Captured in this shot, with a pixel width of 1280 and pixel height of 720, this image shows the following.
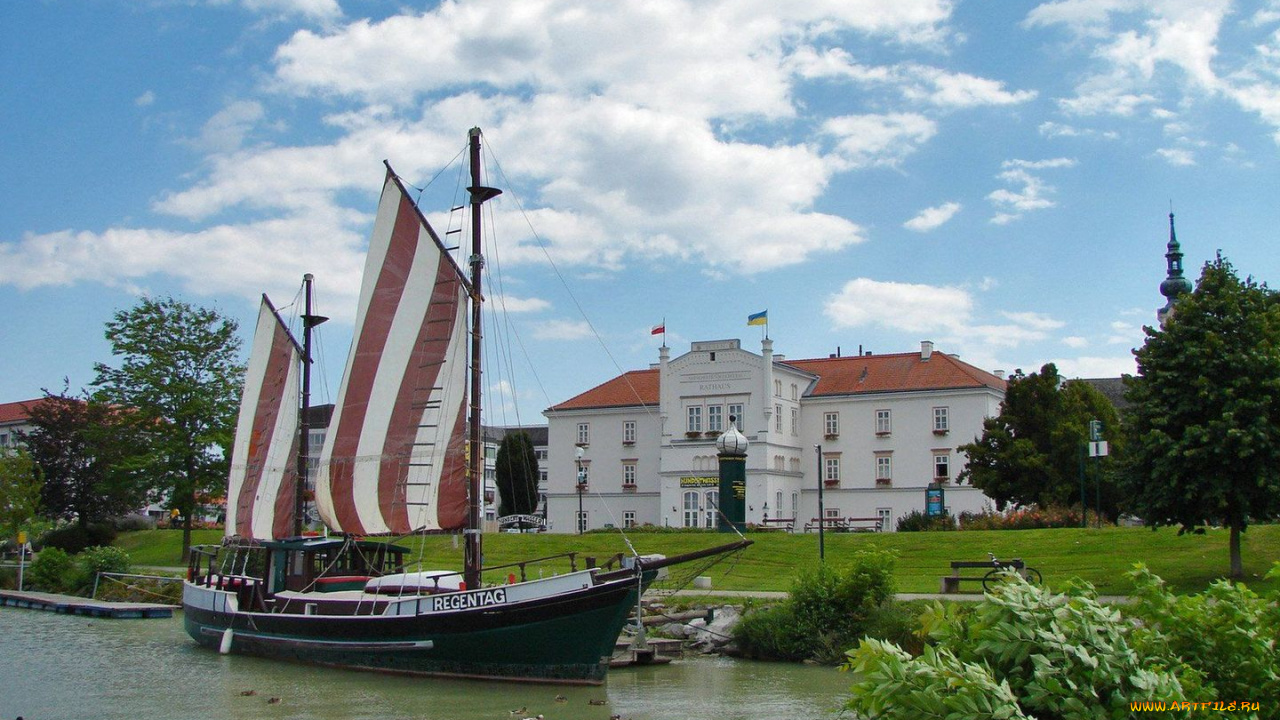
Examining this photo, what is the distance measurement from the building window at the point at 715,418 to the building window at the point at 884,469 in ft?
31.1

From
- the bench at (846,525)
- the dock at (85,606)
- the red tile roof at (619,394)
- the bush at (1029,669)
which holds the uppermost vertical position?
the red tile roof at (619,394)

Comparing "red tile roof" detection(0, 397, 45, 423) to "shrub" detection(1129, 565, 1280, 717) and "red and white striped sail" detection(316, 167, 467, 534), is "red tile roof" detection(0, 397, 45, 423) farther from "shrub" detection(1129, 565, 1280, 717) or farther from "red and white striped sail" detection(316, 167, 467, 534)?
"shrub" detection(1129, 565, 1280, 717)

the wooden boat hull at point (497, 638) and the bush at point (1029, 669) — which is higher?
the bush at point (1029, 669)

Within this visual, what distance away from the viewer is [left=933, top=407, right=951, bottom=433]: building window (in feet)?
207

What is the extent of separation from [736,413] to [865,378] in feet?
29.1

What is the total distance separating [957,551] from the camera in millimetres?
38375

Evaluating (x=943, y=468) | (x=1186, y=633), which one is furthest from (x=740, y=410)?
(x=1186, y=633)

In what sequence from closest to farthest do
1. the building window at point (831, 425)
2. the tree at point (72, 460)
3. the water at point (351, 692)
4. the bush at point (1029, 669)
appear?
the bush at point (1029, 669) < the water at point (351, 692) < the tree at point (72, 460) < the building window at point (831, 425)

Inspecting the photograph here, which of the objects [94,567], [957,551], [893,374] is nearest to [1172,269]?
[893,374]

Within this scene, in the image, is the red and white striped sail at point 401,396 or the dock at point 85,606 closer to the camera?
the red and white striped sail at point 401,396

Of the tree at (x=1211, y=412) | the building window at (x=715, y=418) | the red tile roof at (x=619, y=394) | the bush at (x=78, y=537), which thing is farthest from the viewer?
the red tile roof at (x=619, y=394)

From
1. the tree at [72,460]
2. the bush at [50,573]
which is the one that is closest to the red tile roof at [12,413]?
the tree at [72,460]

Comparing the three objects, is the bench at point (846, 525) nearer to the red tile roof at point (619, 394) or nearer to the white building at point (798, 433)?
the white building at point (798, 433)

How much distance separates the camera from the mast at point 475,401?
24.6m
